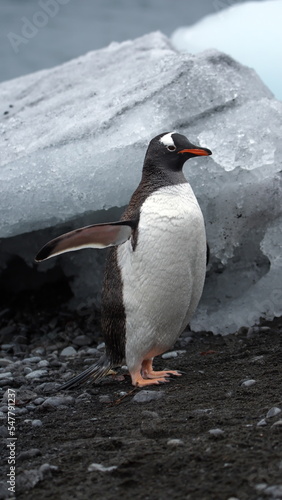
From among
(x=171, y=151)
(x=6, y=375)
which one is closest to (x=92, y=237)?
(x=171, y=151)

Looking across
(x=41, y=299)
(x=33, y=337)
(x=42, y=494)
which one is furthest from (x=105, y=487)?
(x=41, y=299)

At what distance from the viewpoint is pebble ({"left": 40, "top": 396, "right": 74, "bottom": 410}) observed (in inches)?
105

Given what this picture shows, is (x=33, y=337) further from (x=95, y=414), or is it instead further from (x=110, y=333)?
(x=95, y=414)

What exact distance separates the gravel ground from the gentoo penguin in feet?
0.50

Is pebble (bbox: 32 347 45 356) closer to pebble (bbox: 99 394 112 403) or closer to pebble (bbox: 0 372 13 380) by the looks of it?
pebble (bbox: 0 372 13 380)

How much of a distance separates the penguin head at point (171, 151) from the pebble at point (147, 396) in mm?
850

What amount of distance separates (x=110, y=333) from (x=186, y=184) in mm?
627

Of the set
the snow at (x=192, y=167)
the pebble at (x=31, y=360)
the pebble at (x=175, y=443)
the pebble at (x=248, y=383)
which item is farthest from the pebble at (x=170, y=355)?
the pebble at (x=175, y=443)

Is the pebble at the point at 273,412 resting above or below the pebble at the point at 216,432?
above

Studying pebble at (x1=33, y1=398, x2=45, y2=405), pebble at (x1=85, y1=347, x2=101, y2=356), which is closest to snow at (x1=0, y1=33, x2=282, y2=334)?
pebble at (x1=85, y1=347, x2=101, y2=356)

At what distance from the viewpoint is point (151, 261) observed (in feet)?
9.16

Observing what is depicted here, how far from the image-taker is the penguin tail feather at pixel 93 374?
2.95 metres

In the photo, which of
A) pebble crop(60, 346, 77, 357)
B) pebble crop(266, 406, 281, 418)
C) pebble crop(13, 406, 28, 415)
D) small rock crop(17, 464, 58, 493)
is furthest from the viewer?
pebble crop(60, 346, 77, 357)

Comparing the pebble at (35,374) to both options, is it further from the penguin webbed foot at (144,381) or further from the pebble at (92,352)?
the penguin webbed foot at (144,381)
